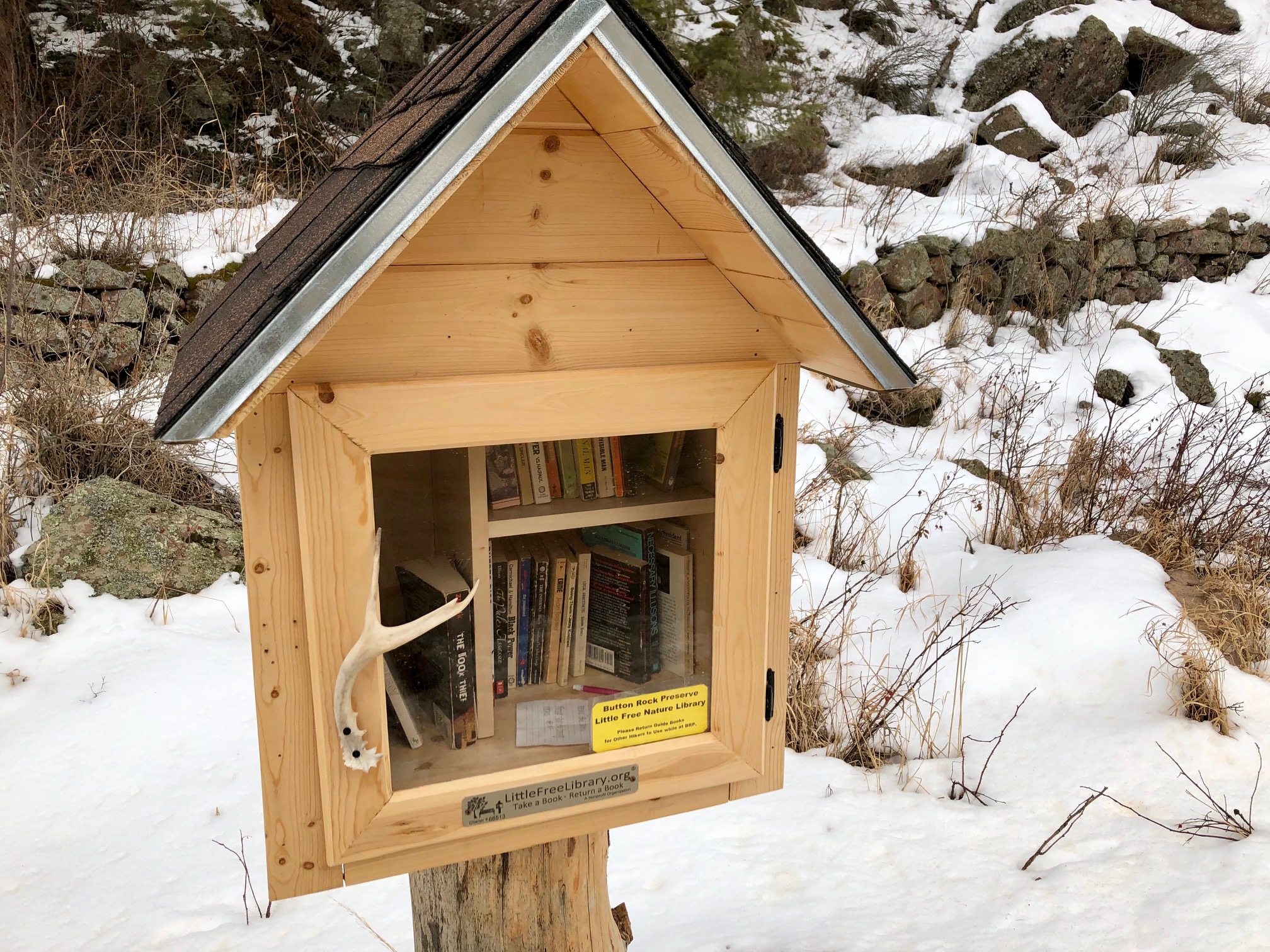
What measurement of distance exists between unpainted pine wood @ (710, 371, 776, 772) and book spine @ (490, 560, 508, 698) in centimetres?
29

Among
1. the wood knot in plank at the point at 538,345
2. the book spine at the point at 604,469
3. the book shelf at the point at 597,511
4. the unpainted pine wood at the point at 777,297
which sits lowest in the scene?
the book shelf at the point at 597,511

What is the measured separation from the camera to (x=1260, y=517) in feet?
12.2

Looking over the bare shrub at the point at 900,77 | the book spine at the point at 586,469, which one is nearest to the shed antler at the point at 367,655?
the book spine at the point at 586,469

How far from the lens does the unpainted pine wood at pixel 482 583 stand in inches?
45.8

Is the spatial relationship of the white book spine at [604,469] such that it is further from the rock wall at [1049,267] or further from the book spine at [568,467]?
the rock wall at [1049,267]

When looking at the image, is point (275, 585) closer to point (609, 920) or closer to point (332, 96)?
point (609, 920)

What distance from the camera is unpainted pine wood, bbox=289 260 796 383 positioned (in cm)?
106

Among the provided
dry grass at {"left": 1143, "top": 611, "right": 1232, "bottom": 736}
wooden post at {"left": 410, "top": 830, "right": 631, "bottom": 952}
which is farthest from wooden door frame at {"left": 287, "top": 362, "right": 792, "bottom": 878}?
dry grass at {"left": 1143, "top": 611, "right": 1232, "bottom": 736}

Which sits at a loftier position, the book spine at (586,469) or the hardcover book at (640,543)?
the book spine at (586,469)

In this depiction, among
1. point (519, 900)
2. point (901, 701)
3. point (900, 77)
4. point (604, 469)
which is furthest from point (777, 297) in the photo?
point (900, 77)

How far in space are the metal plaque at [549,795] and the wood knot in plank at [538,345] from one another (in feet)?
1.79

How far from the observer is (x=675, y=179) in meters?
1.05

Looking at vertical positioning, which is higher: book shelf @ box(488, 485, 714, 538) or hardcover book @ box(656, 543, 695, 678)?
book shelf @ box(488, 485, 714, 538)

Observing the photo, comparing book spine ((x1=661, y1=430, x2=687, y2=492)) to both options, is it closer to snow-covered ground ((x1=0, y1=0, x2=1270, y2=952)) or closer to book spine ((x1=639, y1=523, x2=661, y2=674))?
book spine ((x1=639, y1=523, x2=661, y2=674))
